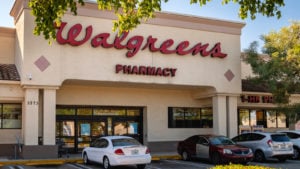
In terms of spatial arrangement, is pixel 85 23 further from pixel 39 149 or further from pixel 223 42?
pixel 223 42

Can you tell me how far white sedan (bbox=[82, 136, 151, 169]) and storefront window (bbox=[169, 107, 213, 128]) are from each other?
10086 mm

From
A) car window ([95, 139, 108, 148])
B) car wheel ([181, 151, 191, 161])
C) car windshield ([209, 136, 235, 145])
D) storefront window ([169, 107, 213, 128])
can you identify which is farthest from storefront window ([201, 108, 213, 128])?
car window ([95, 139, 108, 148])

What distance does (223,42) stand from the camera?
26.6 m

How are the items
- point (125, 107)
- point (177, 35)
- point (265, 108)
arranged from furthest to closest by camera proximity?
point (265, 108)
point (125, 107)
point (177, 35)

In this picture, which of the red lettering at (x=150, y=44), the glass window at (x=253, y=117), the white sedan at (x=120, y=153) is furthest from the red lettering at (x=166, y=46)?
the glass window at (x=253, y=117)

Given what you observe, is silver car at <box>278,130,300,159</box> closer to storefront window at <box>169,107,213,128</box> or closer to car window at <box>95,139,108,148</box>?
storefront window at <box>169,107,213,128</box>

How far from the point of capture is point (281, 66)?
83.6ft

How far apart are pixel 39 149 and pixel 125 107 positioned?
7101mm

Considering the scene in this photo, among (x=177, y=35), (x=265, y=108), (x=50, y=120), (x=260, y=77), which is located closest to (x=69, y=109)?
(x=50, y=120)

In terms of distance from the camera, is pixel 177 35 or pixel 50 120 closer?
pixel 50 120

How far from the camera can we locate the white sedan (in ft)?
56.2

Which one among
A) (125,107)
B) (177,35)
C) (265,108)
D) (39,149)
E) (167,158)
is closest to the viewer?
(39,149)

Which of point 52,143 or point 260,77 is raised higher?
point 260,77

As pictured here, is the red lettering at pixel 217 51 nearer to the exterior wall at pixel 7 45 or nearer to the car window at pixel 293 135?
the car window at pixel 293 135
